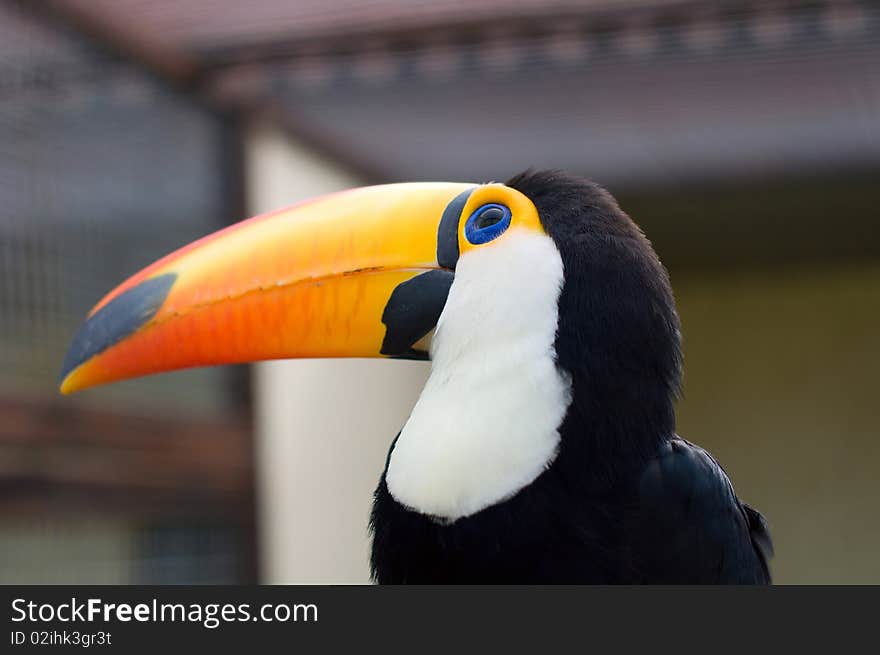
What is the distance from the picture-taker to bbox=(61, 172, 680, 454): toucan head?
1.79 metres

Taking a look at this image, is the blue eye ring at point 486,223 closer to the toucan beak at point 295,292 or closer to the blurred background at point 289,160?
the toucan beak at point 295,292

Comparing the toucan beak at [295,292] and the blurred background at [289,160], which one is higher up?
the blurred background at [289,160]

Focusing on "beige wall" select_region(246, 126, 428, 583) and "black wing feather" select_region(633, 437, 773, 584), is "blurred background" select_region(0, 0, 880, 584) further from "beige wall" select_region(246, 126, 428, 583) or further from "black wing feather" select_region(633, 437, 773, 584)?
"black wing feather" select_region(633, 437, 773, 584)

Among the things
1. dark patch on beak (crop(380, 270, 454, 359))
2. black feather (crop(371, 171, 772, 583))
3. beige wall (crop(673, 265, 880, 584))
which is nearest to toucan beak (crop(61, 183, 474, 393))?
dark patch on beak (crop(380, 270, 454, 359))

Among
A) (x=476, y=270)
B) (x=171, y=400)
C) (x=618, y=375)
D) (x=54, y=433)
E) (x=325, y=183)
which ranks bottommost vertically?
(x=618, y=375)

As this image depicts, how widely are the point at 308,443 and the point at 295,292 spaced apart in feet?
9.97

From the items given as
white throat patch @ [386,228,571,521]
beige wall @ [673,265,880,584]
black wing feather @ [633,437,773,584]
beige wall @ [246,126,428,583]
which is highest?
beige wall @ [673,265,880,584]

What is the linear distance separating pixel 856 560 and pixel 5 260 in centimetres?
512

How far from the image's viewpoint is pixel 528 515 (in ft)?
5.72

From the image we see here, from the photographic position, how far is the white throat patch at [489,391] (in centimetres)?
175

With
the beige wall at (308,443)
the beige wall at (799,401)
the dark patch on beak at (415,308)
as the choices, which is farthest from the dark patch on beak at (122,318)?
the beige wall at (799,401)

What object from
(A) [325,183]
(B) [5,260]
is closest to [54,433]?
(B) [5,260]

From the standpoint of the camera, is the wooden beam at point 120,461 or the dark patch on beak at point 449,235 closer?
the dark patch on beak at point 449,235

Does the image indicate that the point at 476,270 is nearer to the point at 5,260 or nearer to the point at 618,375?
the point at 618,375
